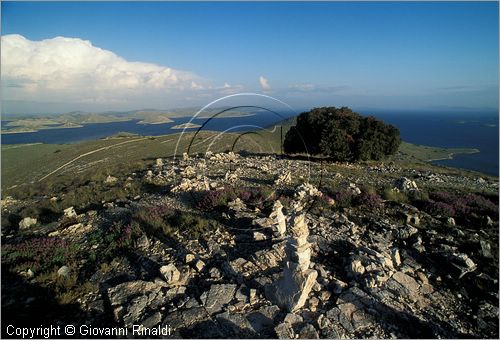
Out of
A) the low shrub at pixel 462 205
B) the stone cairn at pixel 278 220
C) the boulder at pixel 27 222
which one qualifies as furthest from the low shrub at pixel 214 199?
the low shrub at pixel 462 205

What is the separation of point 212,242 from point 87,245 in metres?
4.54

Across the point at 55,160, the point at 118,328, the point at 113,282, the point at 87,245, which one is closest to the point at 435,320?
the point at 118,328

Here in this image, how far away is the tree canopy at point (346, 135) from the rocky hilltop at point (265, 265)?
33.6ft

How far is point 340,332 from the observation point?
6.18m

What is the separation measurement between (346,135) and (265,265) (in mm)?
18719

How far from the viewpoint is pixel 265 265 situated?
8109 mm

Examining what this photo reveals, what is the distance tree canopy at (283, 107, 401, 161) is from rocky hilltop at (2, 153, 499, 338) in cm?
1025

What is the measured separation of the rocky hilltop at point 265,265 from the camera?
21.4 ft

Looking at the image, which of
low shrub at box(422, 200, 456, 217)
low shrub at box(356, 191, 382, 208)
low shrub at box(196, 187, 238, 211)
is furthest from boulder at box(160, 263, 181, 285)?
low shrub at box(422, 200, 456, 217)

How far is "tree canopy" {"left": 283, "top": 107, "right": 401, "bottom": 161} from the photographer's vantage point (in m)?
23.5

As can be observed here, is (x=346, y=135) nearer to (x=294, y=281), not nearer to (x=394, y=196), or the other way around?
(x=394, y=196)

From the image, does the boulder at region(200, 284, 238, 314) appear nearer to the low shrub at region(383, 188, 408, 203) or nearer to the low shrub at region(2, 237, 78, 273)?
the low shrub at region(2, 237, 78, 273)

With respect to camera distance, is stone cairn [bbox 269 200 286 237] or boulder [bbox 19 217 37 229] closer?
stone cairn [bbox 269 200 286 237]

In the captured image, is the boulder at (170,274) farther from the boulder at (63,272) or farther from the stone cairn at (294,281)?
the boulder at (63,272)
